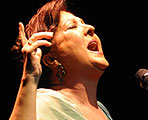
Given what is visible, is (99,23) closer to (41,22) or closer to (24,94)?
(41,22)

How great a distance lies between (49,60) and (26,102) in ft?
2.10

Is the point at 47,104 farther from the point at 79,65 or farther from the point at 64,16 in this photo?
the point at 64,16

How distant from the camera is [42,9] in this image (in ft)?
7.95

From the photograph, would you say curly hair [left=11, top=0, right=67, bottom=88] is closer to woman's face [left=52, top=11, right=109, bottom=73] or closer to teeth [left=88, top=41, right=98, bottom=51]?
woman's face [left=52, top=11, right=109, bottom=73]

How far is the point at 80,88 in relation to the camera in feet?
6.93

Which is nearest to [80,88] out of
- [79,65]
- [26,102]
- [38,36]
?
[79,65]

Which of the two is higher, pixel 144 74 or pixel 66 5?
pixel 66 5

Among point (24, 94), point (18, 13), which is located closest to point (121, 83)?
point (18, 13)

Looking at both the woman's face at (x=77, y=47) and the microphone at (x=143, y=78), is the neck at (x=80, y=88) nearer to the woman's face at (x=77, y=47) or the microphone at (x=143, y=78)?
the woman's face at (x=77, y=47)

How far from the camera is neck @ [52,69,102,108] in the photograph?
2086mm

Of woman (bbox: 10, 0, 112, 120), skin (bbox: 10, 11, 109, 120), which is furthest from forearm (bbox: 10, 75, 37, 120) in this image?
skin (bbox: 10, 11, 109, 120)

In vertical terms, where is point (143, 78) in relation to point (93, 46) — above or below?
below

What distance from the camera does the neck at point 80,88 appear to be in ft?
6.84

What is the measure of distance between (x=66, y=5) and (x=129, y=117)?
1165mm
